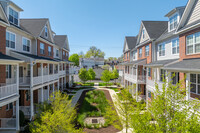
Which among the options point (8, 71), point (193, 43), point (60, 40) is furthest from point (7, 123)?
point (60, 40)

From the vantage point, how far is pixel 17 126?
1006 centimetres

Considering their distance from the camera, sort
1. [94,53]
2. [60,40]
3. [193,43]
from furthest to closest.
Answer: [94,53]
[60,40]
[193,43]

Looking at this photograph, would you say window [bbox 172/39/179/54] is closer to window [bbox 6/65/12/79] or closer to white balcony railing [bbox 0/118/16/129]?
white balcony railing [bbox 0/118/16/129]

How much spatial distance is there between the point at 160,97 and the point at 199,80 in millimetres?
7459

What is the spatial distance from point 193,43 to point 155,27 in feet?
32.7

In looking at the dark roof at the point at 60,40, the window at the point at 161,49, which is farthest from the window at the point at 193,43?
the dark roof at the point at 60,40

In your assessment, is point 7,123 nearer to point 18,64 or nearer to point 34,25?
point 18,64

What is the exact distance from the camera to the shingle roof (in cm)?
1734

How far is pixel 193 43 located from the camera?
1034cm

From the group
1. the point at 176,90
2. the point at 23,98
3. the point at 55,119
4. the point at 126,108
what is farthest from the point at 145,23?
the point at 23,98

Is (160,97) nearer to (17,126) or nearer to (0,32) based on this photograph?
(17,126)

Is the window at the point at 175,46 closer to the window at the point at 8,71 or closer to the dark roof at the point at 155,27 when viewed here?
the dark roof at the point at 155,27

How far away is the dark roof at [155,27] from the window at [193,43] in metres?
6.65

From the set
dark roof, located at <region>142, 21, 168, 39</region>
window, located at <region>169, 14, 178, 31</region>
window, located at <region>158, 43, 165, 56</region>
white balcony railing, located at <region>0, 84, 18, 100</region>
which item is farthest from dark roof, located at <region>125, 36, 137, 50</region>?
white balcony railing, located at <region>0, 84, 18, 100</region>
